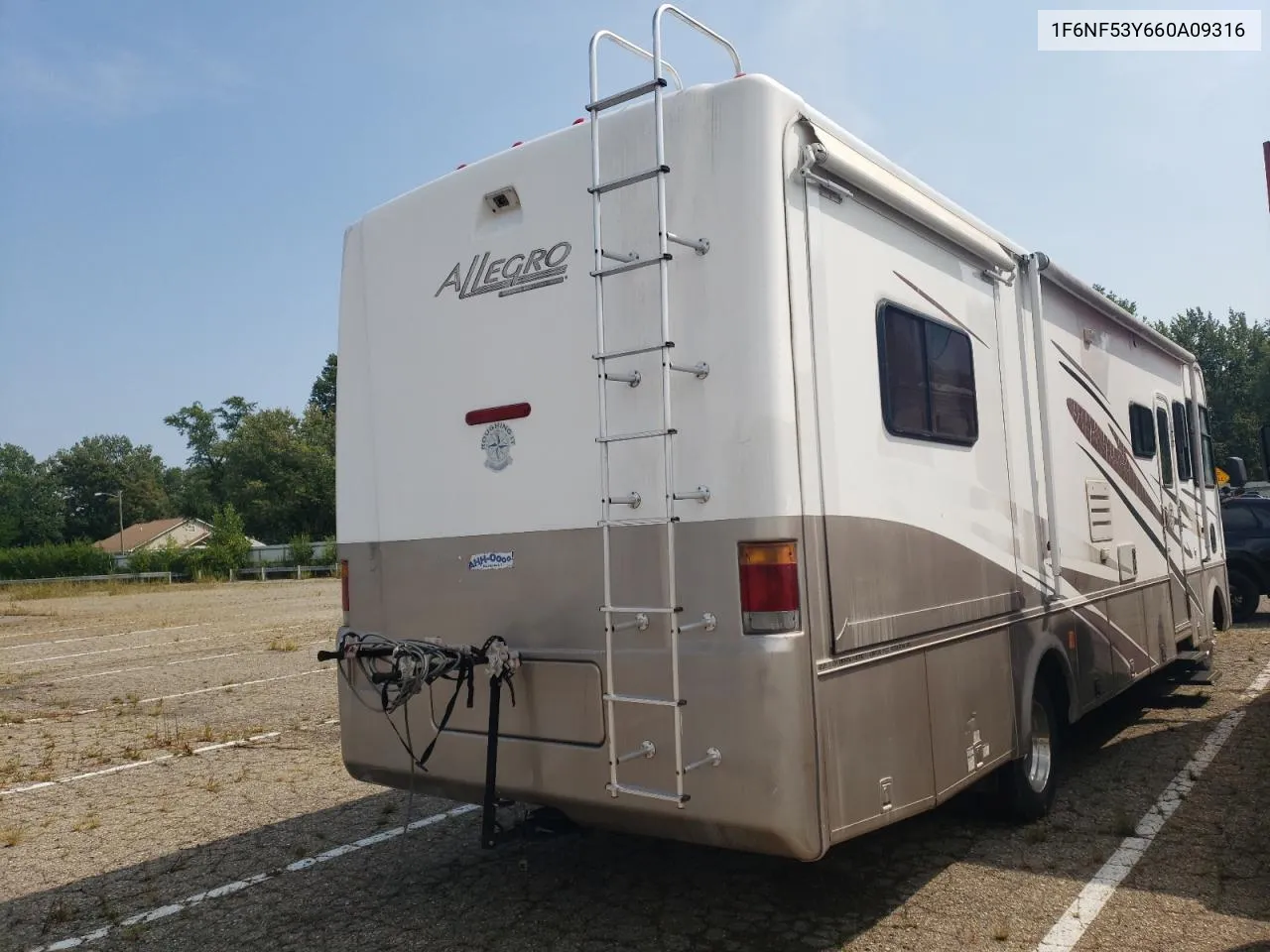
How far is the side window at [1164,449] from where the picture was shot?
810 cm

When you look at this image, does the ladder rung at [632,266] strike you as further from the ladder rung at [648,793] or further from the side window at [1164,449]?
the side window at [1164,449]

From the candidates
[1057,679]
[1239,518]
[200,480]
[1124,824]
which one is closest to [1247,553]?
[1239,518]

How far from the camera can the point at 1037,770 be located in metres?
5.54

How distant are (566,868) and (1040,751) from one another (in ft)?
8.48

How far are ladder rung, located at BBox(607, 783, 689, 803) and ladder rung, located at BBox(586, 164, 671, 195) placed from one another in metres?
2.24

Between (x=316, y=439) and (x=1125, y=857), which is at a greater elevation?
(x=316, y=439)

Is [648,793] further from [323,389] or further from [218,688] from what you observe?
[323,389]

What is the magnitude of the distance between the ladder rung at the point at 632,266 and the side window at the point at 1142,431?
16.0 feet

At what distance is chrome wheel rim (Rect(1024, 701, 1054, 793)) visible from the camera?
5488 millimetres

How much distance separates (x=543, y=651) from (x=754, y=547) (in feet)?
3.46

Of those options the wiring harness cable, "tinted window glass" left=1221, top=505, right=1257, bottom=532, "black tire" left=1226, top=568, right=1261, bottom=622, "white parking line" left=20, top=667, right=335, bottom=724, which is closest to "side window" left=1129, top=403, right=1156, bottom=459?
the wiring harness cable

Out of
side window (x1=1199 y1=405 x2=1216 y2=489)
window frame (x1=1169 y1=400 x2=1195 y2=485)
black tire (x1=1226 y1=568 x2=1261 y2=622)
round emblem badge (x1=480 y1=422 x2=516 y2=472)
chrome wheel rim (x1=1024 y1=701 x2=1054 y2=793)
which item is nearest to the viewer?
round emblem badge (x1=480 y1=422 x2=516 y2=472)

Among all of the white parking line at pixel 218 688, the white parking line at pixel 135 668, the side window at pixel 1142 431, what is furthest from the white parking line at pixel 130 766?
the side window at pixel 1142 431

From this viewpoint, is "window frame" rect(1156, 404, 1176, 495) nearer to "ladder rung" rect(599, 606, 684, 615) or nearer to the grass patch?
"ladder rung" rect(599, 606, 684, 615)
